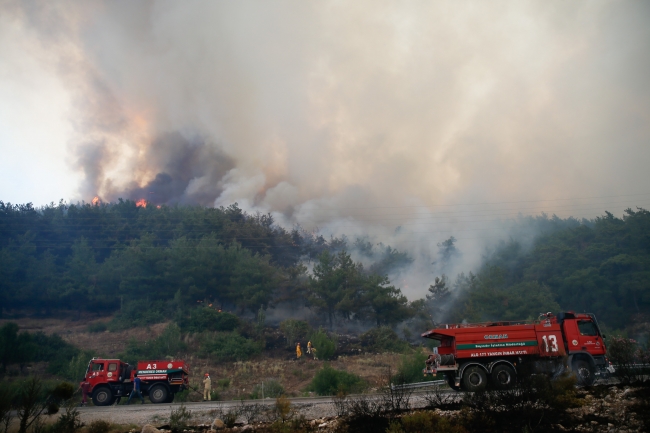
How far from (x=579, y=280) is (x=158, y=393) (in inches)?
2090

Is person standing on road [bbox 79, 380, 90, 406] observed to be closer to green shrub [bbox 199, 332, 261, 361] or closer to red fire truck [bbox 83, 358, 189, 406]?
red fire truck [bbox 83, 358, 189, 406]

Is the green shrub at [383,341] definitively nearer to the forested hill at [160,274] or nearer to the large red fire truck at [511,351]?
the forested hill at [160,274]

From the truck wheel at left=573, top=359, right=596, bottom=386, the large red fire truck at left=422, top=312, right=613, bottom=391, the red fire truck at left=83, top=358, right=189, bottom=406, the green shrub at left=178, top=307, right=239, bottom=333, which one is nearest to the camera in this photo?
→ the truck wheel at left=573, top=359, right=596, bottom=386

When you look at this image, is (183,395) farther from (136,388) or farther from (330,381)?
(330,381)

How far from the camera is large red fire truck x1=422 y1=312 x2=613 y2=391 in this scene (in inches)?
696

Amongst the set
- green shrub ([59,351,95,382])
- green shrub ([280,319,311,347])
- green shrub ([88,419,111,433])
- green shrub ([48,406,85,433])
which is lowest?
green shrub ([88,419,111,433])

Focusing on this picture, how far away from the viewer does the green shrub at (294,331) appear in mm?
48344

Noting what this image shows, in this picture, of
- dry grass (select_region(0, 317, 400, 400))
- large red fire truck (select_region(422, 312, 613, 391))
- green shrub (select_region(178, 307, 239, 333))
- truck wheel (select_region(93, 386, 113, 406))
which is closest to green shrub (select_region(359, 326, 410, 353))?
dry grass (select_region(0, 317, 400, 400))

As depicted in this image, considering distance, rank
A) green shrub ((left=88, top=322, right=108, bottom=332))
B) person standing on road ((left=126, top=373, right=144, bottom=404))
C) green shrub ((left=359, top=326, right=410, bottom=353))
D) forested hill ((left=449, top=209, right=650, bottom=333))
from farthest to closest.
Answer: green shrub ((left=88, top=322, right=108, bottom=332)) → forested hill ((left=449, top=209, right=650, bottom=333)) → green shrub ((left=359, top=326, right=410, bottom=353)) → person standing on road ((left=126, top=373, right=144, bottom=404))

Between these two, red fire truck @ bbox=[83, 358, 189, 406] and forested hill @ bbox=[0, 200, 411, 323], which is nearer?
red fire truck @ bbox=[83, 358, 189, 406]

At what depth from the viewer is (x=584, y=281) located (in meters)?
57.0

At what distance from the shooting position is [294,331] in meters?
48.5

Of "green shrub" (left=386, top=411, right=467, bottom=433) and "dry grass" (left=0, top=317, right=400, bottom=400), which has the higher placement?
"dry grass" (left=0, top=317, right=400, bottom=400)

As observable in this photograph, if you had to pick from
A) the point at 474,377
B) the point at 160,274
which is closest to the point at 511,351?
the point at 474,377
